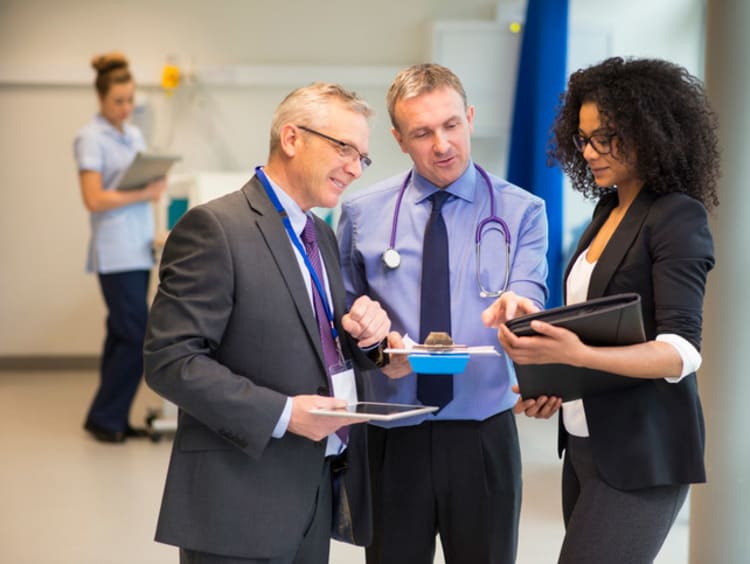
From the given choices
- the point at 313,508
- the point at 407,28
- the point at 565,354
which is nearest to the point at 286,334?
the point at 313,508

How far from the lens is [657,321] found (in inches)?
72.1

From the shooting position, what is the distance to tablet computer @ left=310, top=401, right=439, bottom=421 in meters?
1.73

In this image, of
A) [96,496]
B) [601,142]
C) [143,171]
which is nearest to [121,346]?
[143,171]

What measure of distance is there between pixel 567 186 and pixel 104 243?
10.4 feet

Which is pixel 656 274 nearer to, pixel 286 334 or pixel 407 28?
pixel 286 334

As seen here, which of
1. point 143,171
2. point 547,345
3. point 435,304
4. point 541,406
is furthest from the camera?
point 143,171

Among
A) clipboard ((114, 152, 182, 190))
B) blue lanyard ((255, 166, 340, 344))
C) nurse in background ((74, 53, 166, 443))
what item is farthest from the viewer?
nurse in background ((74, 53, 166, 443))

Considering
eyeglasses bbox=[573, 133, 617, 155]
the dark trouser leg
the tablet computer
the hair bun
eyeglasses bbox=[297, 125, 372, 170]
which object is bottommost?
the dark trouser leg

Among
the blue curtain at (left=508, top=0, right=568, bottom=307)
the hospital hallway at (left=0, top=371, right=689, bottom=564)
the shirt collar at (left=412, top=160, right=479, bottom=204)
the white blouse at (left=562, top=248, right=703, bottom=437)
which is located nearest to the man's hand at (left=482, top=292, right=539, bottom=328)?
the white blouse at (left=562, top=248, right=703, bottom=437)

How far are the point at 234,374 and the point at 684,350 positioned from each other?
0.82 m

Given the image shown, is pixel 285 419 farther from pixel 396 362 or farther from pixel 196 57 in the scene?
pixel 196 57

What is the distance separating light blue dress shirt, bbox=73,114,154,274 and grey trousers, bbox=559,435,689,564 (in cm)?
387

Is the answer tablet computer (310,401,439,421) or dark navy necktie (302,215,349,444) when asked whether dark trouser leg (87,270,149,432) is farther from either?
tablet computer (310,401,439,421)

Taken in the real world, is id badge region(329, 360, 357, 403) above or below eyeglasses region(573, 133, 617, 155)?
below
